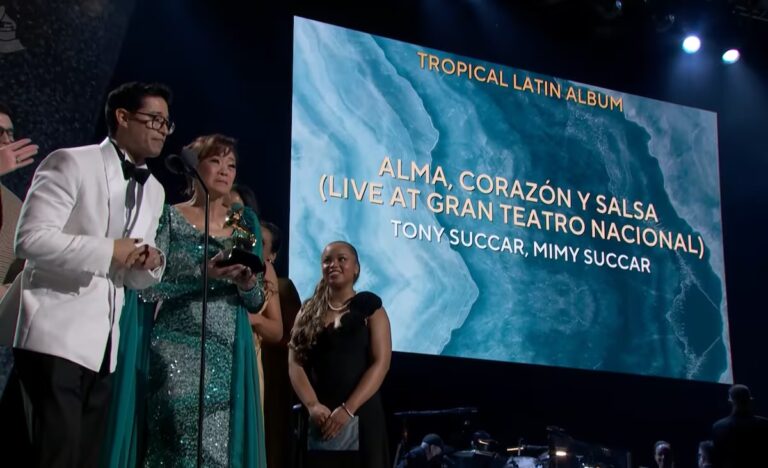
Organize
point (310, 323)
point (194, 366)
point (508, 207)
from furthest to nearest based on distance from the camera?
1. point (508, 207)
2. point (310, 323)
3. point (194, 366)

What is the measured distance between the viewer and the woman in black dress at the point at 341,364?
3.83 meters

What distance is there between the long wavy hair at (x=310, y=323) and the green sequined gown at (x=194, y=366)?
3.05 ft

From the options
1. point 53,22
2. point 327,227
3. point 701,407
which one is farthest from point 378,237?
point 701,407

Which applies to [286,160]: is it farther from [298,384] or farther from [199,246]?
[199,246]

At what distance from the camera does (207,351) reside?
2.97m

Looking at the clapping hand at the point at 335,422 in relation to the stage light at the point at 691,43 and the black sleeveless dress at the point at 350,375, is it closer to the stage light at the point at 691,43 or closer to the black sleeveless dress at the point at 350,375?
the black sleeveless dress at the point at 350,375

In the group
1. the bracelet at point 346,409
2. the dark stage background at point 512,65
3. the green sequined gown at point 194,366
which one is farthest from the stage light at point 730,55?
the green sequined gown at point 194,366

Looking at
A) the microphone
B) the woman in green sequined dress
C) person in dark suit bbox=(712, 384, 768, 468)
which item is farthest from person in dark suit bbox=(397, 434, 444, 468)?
the microphone

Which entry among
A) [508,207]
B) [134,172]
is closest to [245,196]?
[134,172]

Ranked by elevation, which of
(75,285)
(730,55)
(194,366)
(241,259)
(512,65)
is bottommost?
(194,366)

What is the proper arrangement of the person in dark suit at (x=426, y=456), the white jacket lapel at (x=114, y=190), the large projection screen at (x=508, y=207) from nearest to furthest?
1. the white jacket lapel at (x=114, y=190)
2. the person in dark suit at (x=426, y=456)
3. the large projection screen at (x=508, y=207)

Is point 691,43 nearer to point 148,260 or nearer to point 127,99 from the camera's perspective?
point 127,99

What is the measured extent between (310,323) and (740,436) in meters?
3.01

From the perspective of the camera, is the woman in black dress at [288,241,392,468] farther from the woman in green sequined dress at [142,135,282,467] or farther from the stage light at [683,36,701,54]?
the stage light at [683,36,701,54]
